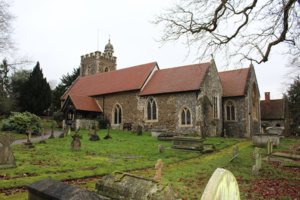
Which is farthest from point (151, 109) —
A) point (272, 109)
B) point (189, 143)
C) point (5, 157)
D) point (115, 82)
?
point (272, 109)

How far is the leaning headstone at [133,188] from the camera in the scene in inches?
125

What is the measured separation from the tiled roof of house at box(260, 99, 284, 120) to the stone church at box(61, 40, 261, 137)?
4463 millimetres

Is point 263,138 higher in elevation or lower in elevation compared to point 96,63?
lower

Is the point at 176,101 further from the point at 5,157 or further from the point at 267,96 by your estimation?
the point at 267,96

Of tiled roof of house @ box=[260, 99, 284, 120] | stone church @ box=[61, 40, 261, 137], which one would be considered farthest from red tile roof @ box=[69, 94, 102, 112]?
tiled roof of house @ box=[260, 99, 284, 120]

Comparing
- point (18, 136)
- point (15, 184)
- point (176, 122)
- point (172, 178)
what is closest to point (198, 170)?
point (172, 178)

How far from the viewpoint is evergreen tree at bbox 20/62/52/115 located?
118 ft

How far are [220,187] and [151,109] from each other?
846 inches

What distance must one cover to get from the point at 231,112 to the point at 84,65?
2923 centimetres

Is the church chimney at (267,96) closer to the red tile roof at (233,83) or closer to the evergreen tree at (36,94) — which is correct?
the red tile roof at (233,83)

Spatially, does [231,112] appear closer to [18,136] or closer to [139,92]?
[139,92]

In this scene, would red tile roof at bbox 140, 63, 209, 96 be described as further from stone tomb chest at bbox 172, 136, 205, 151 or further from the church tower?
the church tower

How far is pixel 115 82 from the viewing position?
1121 inches

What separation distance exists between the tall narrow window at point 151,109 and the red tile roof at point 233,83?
27.8ft
